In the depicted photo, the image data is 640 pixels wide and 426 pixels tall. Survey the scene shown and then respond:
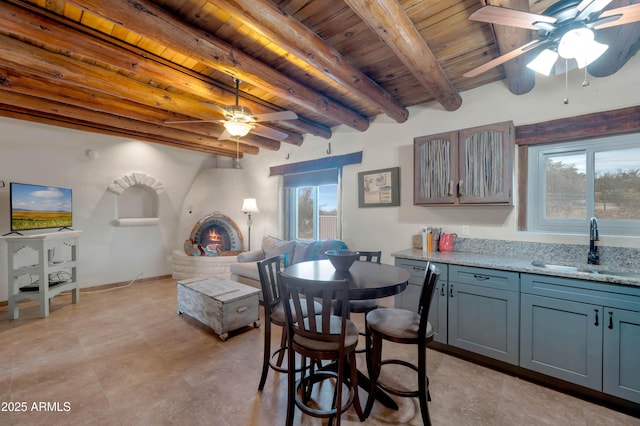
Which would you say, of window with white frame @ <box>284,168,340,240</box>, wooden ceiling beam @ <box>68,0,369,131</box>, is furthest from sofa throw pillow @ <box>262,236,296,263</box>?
wooden ceiling beam @ <box>68,0,369,131</box>

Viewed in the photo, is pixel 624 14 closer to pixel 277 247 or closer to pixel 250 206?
pixel 277 247

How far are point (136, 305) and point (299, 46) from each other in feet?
13.3

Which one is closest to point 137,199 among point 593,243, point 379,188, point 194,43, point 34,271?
point 34,271

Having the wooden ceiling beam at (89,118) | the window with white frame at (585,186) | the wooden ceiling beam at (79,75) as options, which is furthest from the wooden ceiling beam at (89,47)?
the window with white frame at (585,186)

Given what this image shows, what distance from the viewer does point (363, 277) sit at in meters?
1.94

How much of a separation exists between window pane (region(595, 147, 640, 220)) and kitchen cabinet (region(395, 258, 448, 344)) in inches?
58.6

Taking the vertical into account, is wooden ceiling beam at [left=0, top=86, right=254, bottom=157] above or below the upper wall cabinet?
above

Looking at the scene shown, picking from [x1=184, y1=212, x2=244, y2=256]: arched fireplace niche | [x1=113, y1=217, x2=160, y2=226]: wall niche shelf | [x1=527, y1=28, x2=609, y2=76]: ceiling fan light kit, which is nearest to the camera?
[x1=527, y1=28, x2=609, y2=76]: ceiling fan light kit

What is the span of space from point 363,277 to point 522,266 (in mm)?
1396

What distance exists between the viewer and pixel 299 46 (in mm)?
2072

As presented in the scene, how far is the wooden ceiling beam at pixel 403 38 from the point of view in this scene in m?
1.69

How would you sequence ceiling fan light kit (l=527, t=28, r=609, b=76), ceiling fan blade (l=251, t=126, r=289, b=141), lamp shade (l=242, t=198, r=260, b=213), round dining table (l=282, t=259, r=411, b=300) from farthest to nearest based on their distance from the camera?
lamp shade (l=242, t=198, r=260, b=213) → ceiling fan blade (l=251, t=126, r=289, b=141) → round dining table (l=282, t=259, r=411, b=300) → ceiling fan light kit (l=527, t=28, r=609, b=76)

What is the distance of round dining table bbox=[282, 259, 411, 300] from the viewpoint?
1.67 m

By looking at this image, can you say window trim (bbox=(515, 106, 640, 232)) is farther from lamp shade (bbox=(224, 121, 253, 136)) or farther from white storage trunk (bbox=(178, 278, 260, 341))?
white storage trunk (bbox=(178, 278, 260, 341))
